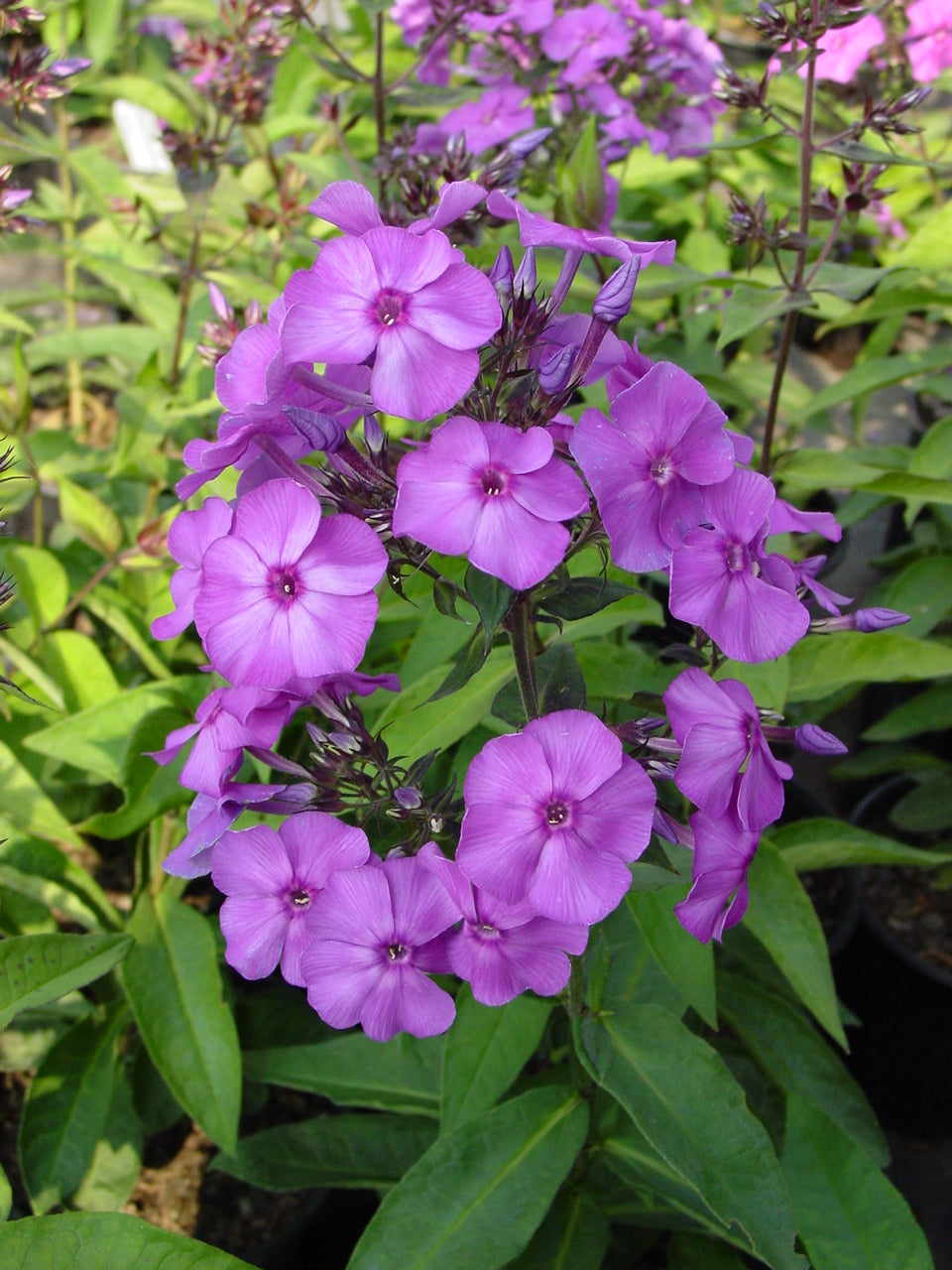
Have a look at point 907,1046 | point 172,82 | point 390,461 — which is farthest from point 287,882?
point 172,82

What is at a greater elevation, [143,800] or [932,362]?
[932,362]

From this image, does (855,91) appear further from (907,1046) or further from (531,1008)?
(531,1008)

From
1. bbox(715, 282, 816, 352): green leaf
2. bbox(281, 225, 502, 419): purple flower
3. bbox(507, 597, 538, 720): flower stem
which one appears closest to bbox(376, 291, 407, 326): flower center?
bbox(281, 225, 502, 419): purple flower

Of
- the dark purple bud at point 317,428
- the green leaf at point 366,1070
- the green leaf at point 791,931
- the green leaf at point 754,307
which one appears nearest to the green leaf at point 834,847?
the green leaf at point 791,931

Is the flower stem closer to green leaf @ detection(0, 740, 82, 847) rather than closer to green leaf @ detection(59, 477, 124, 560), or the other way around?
green leaf @ detection(0, 740, 82, 847)

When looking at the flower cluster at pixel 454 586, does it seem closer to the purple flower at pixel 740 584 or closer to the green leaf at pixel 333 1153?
the purple flower at pixel 740 584

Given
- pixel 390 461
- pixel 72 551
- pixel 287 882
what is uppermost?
pixel 390 461

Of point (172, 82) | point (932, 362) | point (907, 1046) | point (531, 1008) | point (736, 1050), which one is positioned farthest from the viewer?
point (172, 82)
